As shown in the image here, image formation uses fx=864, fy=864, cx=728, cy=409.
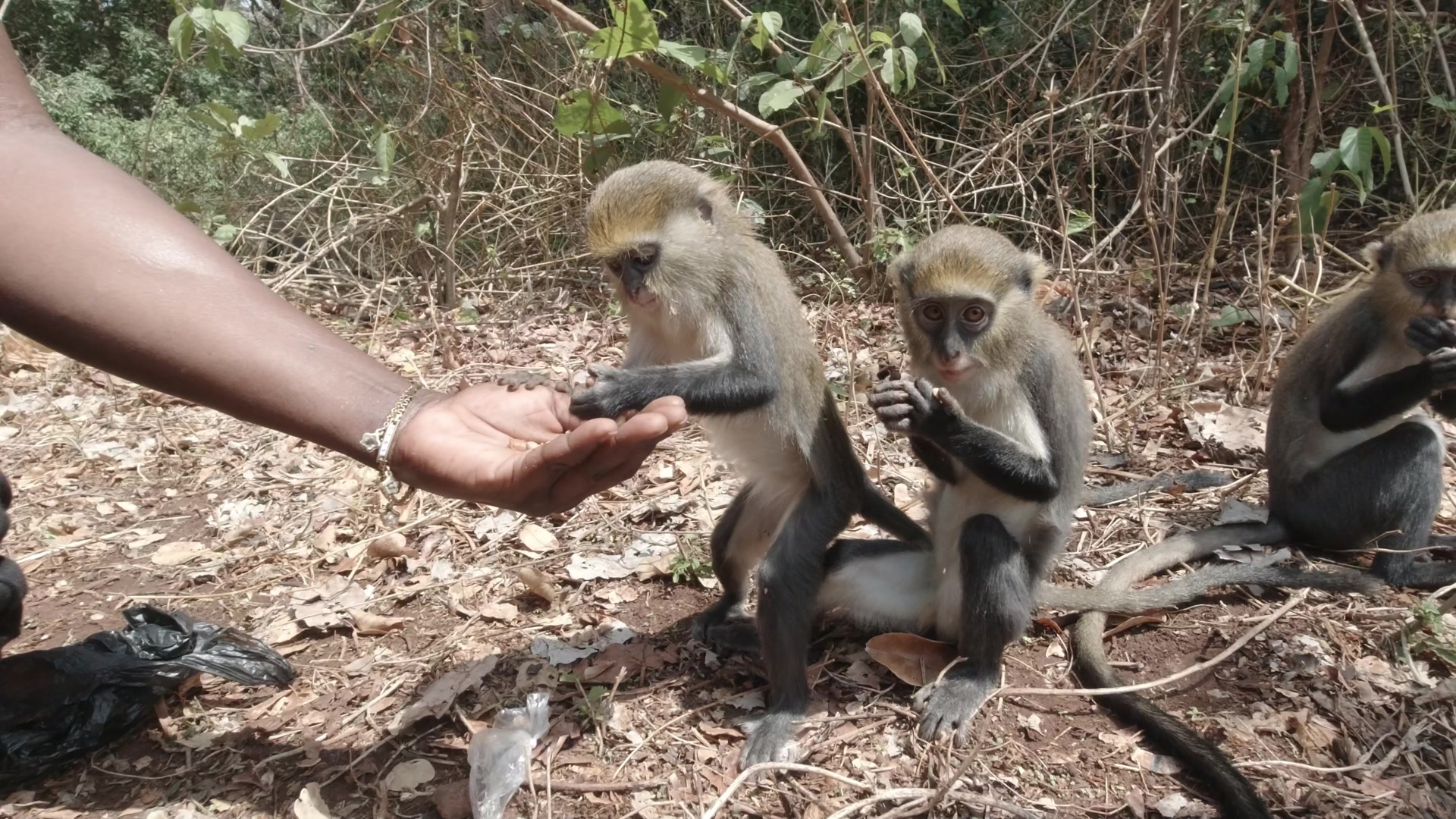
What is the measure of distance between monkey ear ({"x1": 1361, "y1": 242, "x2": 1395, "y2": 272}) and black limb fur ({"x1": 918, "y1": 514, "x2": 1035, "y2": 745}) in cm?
260

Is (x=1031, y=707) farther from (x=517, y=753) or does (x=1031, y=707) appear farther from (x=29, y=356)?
(x=29, y=356)

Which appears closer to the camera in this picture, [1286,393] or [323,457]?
[1286,393]

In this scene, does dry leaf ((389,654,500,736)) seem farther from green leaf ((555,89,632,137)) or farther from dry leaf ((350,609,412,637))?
green leaf ((555,89,632,137))

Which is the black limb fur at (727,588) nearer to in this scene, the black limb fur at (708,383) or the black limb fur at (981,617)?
the black limb fur at (708,383)

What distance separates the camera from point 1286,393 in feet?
15.6

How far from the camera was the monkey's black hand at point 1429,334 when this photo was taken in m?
3.88

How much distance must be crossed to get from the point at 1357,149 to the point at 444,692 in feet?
18.8

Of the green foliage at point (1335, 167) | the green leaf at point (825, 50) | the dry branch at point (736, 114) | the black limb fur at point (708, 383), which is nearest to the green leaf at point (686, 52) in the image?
the dry branch at point (736, 114)

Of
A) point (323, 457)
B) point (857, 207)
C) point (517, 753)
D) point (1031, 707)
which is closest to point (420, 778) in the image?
point (517, 753)

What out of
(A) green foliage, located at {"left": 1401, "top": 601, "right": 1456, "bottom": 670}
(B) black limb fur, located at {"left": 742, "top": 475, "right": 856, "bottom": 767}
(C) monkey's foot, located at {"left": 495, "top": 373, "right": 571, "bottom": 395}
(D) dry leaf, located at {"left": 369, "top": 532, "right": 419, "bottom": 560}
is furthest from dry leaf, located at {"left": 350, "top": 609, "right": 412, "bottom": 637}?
(A) green foliage, located at {"left": 1401, "top": 601, "right": 1456, "bottom": 670}

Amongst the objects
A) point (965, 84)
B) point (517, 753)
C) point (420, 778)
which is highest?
point (965, 84)

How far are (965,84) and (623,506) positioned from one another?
6376 millimetres

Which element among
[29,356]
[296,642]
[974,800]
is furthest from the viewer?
[29,356]

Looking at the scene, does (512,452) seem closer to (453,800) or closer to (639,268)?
(639,268)
